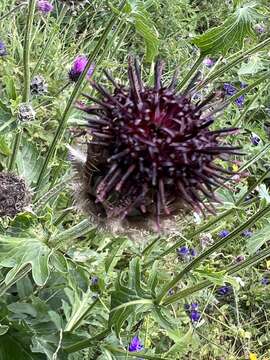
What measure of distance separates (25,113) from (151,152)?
31.4 inches

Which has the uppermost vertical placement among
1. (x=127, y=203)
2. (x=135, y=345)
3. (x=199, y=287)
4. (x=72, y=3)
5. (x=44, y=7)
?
(x=127, y=203)

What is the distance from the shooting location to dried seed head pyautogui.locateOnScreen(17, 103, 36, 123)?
75.8 inches

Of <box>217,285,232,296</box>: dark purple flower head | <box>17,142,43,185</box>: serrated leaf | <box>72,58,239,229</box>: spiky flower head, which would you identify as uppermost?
<box>72,58,239,229</box>: spiky flower head

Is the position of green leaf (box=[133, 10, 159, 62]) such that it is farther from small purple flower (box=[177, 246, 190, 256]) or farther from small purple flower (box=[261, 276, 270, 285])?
small purple flower (box=[261, 276, 270, 285])

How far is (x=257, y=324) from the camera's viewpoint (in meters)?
2.98

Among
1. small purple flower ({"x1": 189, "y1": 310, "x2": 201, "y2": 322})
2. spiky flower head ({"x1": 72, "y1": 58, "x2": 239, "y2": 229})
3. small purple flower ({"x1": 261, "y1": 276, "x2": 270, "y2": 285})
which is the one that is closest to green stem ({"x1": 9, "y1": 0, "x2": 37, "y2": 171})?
spiky flower head ({"x1": 72, "y1": 58, "x2": 239, "y2": 229})

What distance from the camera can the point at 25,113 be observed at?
1925mm

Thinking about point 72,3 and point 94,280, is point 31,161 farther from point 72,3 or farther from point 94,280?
point 72,3

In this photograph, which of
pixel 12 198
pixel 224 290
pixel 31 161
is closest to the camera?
pixel 12 198

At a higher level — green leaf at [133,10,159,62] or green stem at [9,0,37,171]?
green leaf at [133,10,159,62]

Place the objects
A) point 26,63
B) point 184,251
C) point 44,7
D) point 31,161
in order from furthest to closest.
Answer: point 44,7 → point 184,251 → point 31,161 → point 26,63

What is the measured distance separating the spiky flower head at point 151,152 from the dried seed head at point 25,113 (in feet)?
1.99

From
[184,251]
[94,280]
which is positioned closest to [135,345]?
[94,280]

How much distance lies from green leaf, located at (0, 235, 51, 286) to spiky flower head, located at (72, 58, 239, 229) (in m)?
0.35
